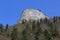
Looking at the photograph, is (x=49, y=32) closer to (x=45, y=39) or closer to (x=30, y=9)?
(x=45, y=39)

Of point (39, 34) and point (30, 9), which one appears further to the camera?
point (30, 9)

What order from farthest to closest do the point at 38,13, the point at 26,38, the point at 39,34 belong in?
the point at 38,13
the point at 39,34
the point at 26,38

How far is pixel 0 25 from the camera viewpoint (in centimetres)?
2773

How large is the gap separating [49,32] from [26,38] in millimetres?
3102

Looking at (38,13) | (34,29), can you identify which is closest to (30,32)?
(34,29)

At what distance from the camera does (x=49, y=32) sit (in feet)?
90.4

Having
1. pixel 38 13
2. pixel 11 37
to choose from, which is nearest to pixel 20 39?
pixel 11 37

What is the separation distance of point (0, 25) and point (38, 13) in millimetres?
21180

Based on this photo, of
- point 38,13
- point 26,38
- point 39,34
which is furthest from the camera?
point 38,13

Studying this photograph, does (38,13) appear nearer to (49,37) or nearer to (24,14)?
(24,14)

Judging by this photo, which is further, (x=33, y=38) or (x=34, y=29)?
(x=34, y=29)

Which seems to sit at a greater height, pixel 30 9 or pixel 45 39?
pixel 30 9

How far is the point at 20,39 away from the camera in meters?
26.1

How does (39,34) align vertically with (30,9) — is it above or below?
below
